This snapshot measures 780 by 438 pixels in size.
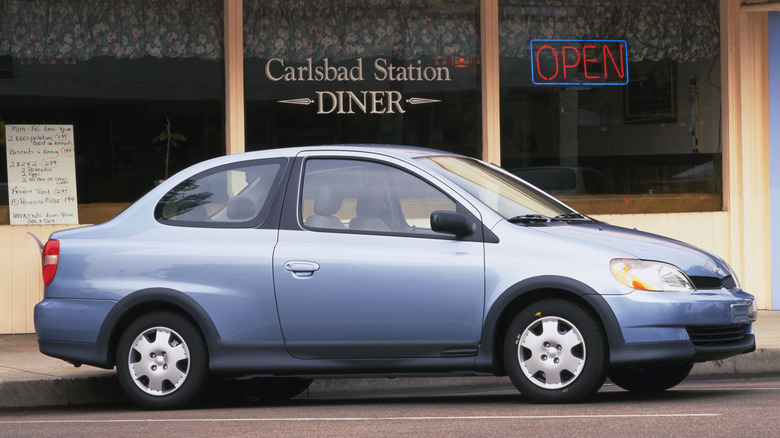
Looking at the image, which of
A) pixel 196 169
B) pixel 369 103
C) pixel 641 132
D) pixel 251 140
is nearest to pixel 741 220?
pixel 641 132

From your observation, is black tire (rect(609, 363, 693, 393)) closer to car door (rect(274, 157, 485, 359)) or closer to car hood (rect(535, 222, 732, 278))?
car hood (rect(535, 222, 732, 278))

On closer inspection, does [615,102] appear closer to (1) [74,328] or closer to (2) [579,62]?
(2) [579,62]

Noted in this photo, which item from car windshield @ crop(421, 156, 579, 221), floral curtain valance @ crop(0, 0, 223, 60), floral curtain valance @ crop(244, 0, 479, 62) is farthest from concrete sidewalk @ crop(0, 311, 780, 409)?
→ floral curtain valance @ crop(244, 0, 479, 62)

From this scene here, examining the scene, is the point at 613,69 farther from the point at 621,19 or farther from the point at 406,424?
the point at 406,424

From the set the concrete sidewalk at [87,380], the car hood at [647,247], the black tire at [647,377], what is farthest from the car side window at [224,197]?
A: the black tire at [647,377]

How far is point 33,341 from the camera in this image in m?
11.6

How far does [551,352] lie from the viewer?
738 cm

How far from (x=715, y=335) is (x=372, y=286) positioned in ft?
6.69

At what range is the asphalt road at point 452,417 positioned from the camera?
649 cm

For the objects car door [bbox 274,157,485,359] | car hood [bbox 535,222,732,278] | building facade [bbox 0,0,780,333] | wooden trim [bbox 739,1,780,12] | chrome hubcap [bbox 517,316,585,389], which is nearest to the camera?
chrome hubcap [bbox 517,316,585,389]

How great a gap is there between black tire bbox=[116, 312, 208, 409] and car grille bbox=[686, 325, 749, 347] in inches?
117

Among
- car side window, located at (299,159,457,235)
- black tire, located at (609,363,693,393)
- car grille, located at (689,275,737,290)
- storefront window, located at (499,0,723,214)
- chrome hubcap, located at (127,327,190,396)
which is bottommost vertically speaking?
black tire, located at (609,363,693,393)

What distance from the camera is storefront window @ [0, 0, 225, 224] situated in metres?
12.2

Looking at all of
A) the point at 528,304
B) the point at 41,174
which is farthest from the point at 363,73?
the point at 528,304
